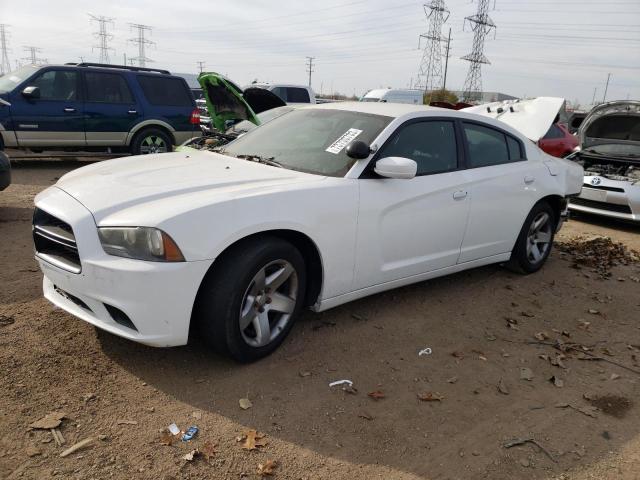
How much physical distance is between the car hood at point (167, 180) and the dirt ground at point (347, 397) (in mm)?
970

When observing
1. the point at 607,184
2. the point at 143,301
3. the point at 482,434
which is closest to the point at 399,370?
the point at 482,434

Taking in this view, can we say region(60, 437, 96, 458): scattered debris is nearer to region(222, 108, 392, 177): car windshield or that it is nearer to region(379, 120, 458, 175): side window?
region(222, 108, 392, 177): car windshield

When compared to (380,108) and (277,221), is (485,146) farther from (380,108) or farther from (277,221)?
(277,221)

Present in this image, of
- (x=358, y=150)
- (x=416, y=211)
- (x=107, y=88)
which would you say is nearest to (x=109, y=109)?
(x=107, y=88)

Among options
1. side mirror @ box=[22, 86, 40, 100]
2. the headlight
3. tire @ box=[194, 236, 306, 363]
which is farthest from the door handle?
side mirror @ box=[22, 86, 40, 100]

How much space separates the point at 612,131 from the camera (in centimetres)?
926

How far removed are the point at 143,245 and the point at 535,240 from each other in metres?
4.17

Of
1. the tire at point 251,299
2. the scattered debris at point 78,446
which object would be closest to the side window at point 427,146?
the tire at point 251,299

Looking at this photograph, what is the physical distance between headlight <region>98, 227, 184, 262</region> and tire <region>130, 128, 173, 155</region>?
26.5 feet

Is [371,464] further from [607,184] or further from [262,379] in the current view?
[607,184]

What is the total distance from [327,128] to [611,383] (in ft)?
8.94

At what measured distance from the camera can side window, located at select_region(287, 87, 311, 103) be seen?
17.1 m

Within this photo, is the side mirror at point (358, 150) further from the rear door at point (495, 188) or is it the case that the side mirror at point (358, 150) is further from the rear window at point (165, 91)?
the rear window at point (165, 91)

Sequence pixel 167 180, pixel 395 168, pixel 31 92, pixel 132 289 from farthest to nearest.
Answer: pixel 31 92 < pixel 395 168 < pixel 167 180 < pixel 132 289
